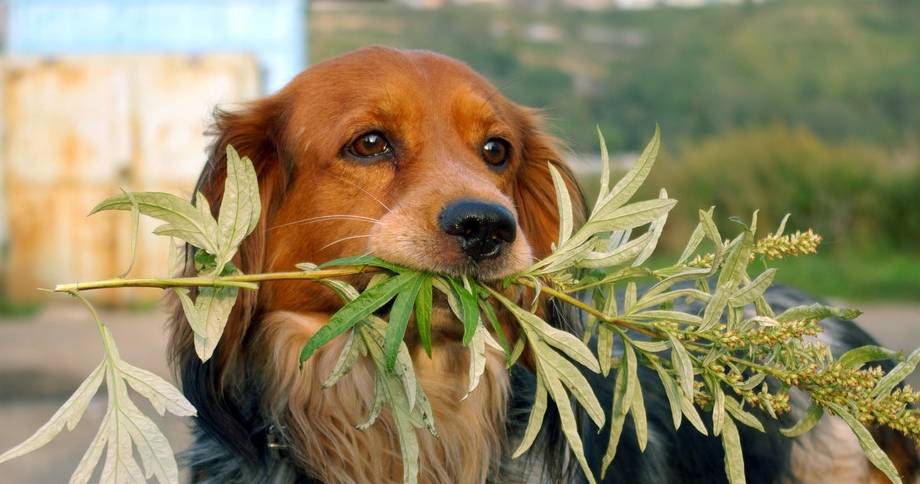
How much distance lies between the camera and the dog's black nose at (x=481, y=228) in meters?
2.89

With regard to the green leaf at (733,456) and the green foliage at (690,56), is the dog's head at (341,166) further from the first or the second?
the green foliage at (690,56)

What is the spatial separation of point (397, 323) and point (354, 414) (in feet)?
3.06

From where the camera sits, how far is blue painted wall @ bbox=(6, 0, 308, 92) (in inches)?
672

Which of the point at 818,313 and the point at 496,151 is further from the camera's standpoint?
the point at 496,151

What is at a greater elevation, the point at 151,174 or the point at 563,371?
the point at 563,371

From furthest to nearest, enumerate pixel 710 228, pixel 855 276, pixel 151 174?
1. pixel 855 276
2. pixel 151 174
3. pixel 710 228

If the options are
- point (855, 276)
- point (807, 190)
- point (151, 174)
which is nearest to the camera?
point (151, 174)

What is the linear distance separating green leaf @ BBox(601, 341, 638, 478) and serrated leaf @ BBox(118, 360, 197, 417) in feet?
3.22

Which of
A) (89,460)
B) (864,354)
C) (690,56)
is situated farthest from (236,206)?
(690,56)

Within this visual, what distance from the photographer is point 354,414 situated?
348 centimetres

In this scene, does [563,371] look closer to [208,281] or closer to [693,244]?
[693,244]

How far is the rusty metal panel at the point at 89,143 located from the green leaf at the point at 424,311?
1046cm

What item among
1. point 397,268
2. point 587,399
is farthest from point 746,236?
point 397,268

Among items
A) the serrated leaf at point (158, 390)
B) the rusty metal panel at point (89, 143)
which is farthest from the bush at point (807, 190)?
the serrated leaf at point (158, 390)
